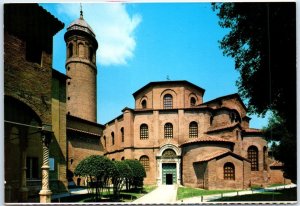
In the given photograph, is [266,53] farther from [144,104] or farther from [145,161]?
[144,104]

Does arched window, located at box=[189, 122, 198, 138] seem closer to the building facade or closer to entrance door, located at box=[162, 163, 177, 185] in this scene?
the building facade

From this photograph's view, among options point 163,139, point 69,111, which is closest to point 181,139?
point 163,139

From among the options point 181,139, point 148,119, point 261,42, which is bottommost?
point 181,139

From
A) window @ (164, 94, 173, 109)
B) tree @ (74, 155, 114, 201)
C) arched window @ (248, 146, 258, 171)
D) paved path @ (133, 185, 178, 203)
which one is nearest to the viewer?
paved path @ (133, 185, 178, 203)

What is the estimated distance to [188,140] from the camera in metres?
24.0

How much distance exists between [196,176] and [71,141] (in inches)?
403

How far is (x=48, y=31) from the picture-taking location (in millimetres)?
11008

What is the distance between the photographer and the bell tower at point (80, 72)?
29203mm

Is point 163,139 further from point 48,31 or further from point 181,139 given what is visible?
point 48,31

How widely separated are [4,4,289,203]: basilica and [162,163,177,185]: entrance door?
0.09m

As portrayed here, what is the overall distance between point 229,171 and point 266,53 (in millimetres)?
11821

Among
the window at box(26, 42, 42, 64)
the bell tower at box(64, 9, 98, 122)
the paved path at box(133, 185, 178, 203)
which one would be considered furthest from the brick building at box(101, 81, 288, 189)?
the window at box(26, 42, 42, 64)

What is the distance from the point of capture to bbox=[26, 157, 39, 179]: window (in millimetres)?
11789

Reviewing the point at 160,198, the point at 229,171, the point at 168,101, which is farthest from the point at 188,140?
the point at 160,198
